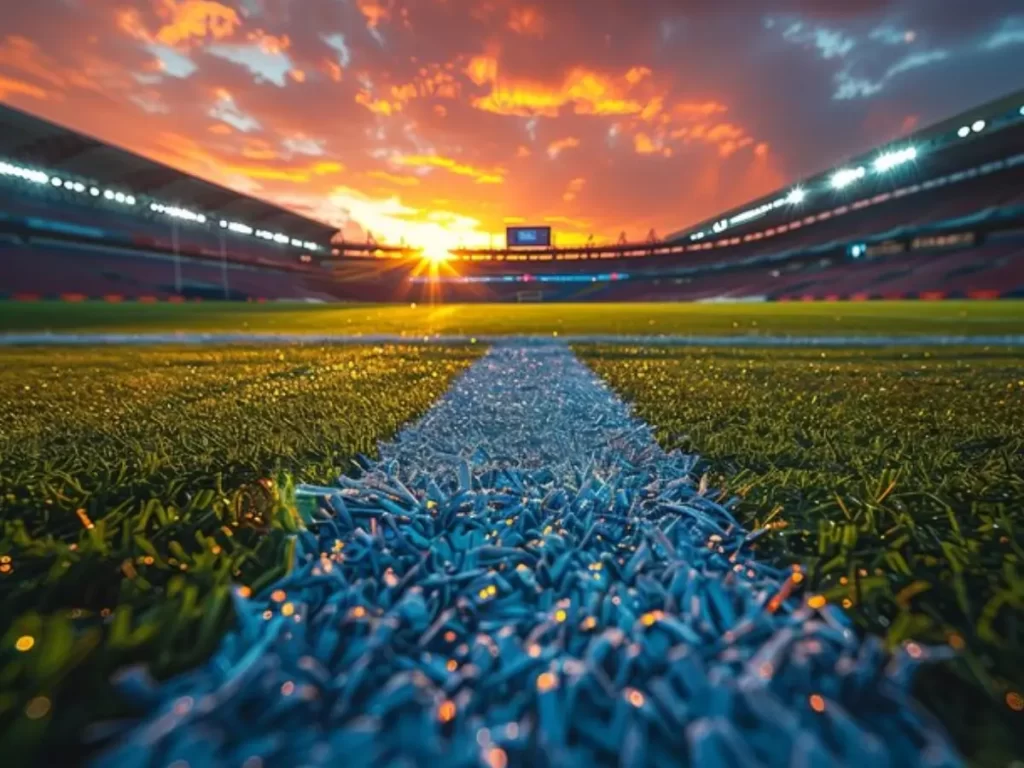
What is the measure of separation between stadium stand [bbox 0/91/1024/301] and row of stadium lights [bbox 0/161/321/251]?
90 mm

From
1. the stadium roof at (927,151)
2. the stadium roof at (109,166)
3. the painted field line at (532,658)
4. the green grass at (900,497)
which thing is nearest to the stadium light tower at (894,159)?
the stadium roof at (927,151)

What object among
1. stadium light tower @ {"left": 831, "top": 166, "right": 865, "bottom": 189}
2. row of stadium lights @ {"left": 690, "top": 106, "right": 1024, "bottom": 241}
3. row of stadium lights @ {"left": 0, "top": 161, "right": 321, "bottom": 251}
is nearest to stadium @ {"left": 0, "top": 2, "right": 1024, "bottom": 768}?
row of stadium lights @ {"left": 690, "top": 106, "right": 1024, "bottom": 241}

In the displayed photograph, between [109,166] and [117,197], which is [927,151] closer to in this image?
[109,166]

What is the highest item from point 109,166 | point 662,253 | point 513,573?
point 109,166

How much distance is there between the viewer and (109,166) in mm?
26094

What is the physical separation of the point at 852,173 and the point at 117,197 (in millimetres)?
43904

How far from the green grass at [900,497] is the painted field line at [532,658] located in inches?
2.3

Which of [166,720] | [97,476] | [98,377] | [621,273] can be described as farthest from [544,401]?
[621,273]

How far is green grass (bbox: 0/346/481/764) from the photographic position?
646mm

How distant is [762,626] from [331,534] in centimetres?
80

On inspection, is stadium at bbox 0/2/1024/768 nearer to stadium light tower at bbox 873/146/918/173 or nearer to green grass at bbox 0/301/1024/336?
green grass at bbox 0/301/1024/336

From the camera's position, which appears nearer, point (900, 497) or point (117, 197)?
point (900, 497)

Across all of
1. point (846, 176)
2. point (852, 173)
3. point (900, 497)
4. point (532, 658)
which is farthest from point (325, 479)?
A: point (846, 176)

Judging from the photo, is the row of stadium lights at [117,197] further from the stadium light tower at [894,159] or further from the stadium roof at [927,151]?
the stadium light tower at [894,159]
